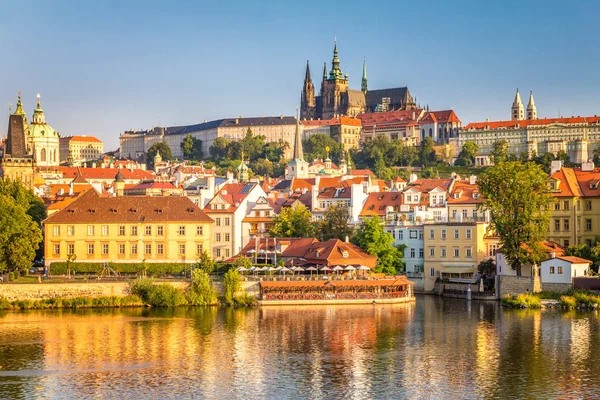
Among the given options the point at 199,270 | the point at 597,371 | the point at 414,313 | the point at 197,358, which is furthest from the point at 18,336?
the point at 597,371

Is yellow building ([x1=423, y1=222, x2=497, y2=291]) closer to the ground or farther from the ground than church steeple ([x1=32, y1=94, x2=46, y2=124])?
closer to the ground

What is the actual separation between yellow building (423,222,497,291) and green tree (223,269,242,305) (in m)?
16.8

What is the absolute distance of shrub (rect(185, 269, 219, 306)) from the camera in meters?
68.1

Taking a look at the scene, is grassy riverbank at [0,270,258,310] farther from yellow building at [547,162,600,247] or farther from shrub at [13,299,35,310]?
yellow building at [547,162,600,247]

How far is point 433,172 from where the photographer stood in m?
196

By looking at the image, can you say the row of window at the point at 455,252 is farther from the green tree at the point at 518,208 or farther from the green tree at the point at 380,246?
the green tree at the point at 518,208

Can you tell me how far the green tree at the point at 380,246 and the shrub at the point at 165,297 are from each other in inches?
588

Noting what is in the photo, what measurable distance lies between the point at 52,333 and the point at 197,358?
34.1 feet

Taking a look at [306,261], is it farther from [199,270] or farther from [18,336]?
[18,336]

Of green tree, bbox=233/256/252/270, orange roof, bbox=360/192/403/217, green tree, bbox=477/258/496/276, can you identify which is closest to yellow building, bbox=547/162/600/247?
green tree, bbox=477/258/496/276

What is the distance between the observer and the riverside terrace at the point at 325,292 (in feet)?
226

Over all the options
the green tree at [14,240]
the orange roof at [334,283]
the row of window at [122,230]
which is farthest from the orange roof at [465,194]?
the green tree at [14,240]

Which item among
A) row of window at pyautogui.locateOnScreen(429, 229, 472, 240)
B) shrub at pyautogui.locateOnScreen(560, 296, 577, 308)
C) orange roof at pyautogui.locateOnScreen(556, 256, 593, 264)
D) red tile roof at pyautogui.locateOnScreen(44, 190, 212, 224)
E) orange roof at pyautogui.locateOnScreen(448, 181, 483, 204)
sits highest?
orange roof at pyautogui.locateOnScreen(448, 181, 483, 204)

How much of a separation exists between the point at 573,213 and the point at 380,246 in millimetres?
16212
